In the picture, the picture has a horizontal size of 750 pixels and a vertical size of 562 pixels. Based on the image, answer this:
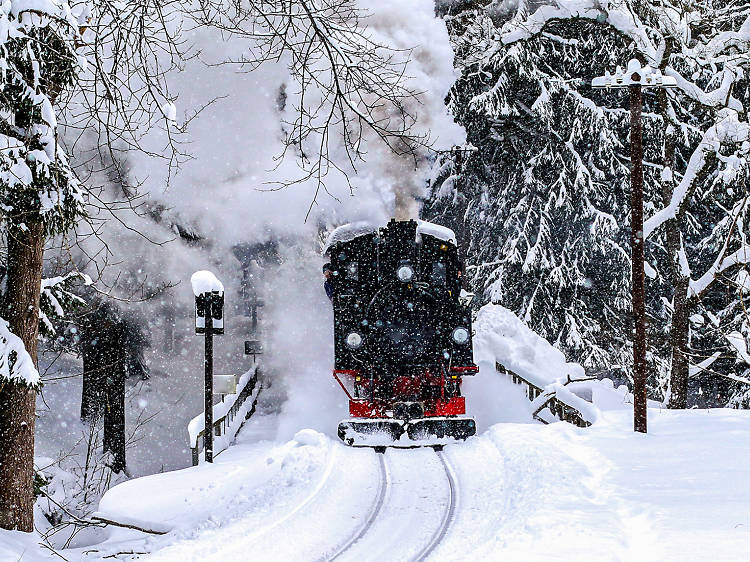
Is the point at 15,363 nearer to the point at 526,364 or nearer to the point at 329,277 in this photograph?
the point at 329,277

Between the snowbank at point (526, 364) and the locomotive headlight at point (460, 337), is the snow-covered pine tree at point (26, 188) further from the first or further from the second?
the snowbank at point (526, 364)

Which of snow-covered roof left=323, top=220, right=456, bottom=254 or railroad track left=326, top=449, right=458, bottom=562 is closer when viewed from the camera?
railroad track left=326, top=449, right=458, bottom=562

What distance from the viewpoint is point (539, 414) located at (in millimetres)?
15578

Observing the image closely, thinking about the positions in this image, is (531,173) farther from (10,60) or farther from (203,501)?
(10,60)

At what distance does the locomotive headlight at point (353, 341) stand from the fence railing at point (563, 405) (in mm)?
3914

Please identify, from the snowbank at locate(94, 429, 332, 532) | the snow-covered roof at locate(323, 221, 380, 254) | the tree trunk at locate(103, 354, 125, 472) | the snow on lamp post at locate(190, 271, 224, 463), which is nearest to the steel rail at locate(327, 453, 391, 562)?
the snowbank at locate(94, 429, 332, 532)

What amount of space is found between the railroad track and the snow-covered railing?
2807mm

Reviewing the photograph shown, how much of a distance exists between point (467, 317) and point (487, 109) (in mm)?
8565

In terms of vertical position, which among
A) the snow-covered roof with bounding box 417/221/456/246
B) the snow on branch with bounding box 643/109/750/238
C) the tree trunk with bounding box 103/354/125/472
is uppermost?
the snow on branch with bounding box 643/109/750/238

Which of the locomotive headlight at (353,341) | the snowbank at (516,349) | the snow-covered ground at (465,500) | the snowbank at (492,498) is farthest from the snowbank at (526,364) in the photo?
the locomotive headlight at (353,341)

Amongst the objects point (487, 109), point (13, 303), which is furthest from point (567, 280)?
point (13, 303)

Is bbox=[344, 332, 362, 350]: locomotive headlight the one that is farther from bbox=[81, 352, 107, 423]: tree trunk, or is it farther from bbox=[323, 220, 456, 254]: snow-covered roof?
bbox=[81, 352, 107, 423]: tree trunk

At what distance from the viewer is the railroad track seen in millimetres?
7066

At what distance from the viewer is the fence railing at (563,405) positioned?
44.4 feet
